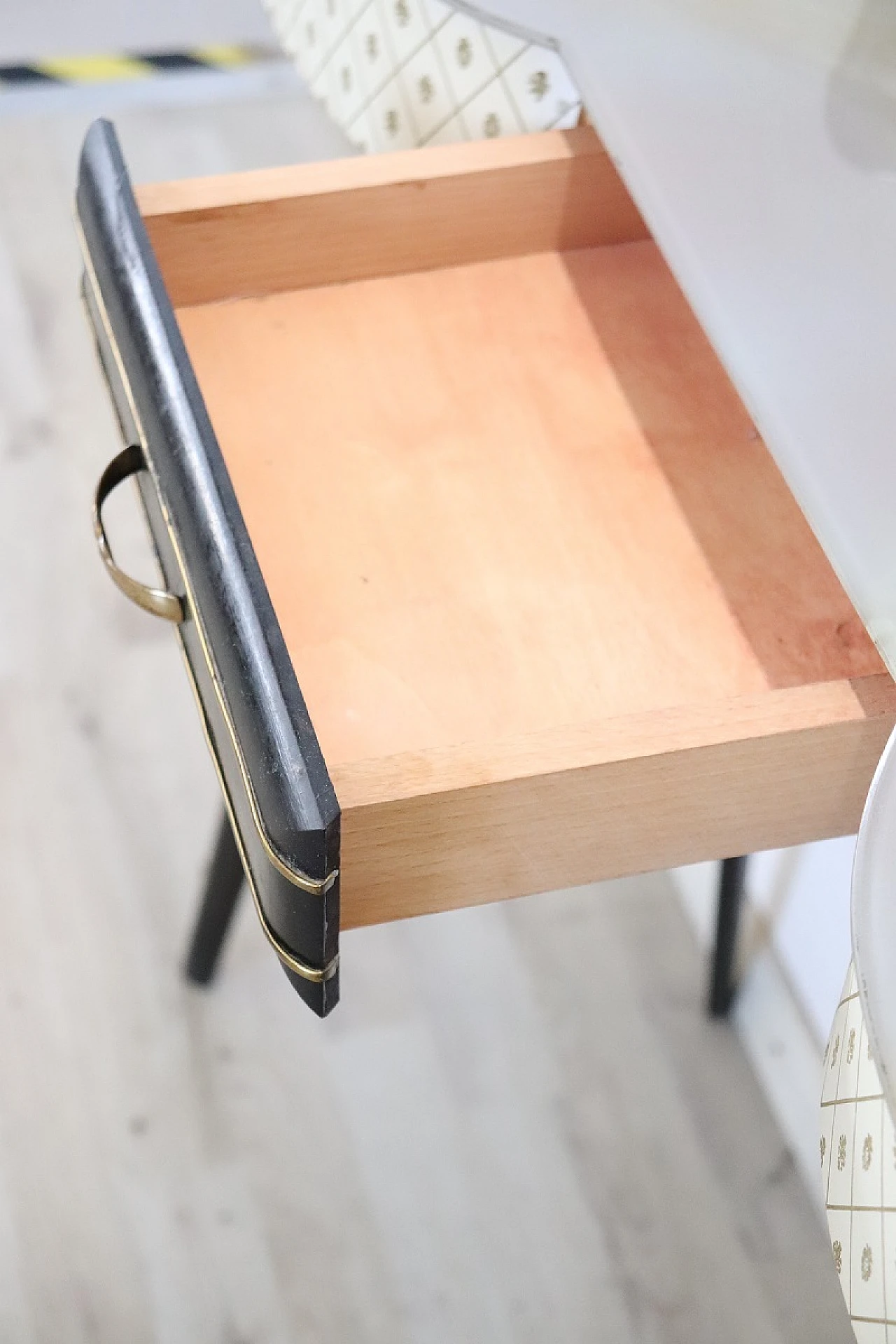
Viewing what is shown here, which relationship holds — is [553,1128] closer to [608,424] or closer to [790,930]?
[790,930]

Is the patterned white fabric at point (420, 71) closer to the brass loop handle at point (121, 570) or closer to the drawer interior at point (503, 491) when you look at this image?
the drawer interior at point (503, 491)

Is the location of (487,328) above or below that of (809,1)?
below

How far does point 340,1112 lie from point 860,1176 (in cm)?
69

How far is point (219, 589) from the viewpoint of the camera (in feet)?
1.61

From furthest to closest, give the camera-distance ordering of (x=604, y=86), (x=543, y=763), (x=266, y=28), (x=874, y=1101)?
(x=266, y=28)
(x=604, y=86)
(x=543, y=763)
(x=874, y=1101)

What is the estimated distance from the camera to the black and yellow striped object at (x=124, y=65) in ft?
5.81

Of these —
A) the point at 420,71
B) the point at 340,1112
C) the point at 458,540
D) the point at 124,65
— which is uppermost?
the point at 420,71

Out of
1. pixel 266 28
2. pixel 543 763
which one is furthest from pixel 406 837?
pixel 266 28

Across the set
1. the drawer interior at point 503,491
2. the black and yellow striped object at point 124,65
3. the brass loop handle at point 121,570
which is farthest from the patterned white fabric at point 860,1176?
the black and yellow striped object at point 124,65

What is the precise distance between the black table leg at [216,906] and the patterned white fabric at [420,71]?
1.44 feet

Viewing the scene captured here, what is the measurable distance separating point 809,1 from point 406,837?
0.45 meters

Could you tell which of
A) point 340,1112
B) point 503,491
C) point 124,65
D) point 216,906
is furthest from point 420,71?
point 124,65

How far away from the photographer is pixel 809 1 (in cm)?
67

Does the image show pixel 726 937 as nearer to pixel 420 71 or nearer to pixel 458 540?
pixel 458 540
